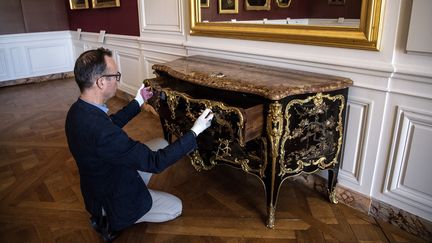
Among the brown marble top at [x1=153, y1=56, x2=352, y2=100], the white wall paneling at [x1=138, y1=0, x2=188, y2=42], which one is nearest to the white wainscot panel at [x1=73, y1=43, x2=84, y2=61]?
the white wall paneling at [x1=138, y1=0, x2=188, y2=42]

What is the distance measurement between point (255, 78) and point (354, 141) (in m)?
0.76

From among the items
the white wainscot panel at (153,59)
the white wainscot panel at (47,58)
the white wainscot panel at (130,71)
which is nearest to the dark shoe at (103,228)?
the white wainscot panel at (153,59)

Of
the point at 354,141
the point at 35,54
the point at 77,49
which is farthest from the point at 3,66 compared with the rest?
the point at 354,141

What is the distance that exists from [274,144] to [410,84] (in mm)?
783

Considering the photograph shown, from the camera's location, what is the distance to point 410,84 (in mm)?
1769

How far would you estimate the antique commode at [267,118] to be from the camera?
1781 millimetres

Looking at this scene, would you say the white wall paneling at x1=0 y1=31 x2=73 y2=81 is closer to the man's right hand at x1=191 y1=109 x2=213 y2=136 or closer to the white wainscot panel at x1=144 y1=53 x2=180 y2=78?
the white wainscot panel at x1=144 y1=53 x2=180 y2=78

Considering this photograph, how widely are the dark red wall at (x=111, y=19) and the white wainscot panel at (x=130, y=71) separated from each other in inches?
12.1

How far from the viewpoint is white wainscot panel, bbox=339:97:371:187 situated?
2033mm

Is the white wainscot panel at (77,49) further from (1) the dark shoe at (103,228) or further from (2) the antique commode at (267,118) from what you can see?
(1) the dark shoe at (103,228)

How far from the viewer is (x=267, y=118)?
5.87 ft

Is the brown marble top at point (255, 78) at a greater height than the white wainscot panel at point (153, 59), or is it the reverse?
the brown marble top at point (255, 78)

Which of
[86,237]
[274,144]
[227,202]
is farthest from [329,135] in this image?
[86,237]

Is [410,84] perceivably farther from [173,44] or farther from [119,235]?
[173,44]
